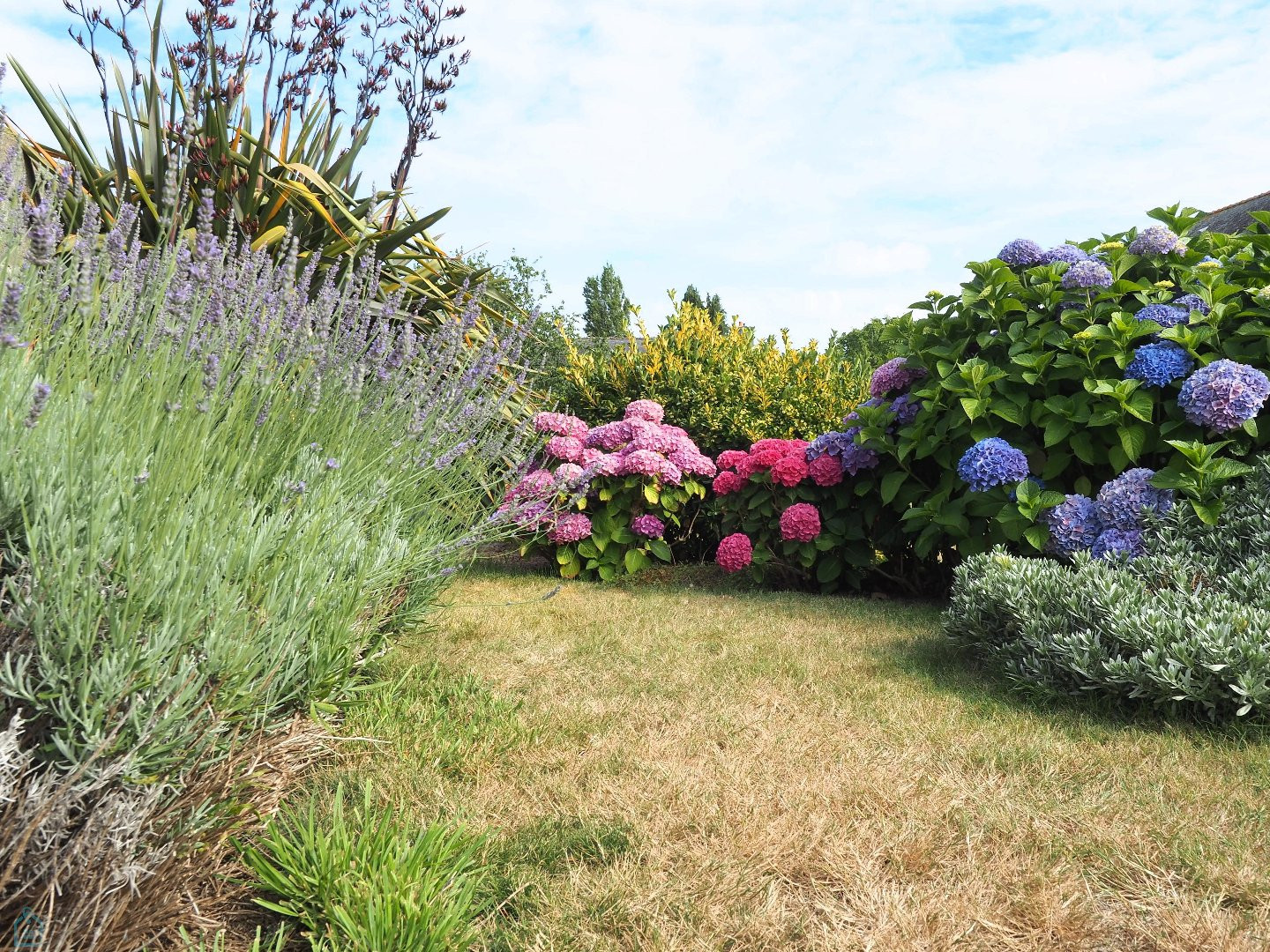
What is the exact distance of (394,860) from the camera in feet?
5.62

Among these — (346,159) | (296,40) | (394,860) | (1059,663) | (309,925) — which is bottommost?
(309,925)

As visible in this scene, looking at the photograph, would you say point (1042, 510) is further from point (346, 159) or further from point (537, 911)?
point (346, 159)

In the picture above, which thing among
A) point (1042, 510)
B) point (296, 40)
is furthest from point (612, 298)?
point (1042, 510)

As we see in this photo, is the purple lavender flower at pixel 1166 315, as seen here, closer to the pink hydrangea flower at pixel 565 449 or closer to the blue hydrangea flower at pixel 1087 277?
the blue hydrangea flower at pixel 1087 277

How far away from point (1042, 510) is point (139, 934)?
13.0 feet

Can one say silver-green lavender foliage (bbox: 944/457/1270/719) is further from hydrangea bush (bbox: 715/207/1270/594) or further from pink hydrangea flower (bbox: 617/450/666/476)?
pink hydrangea flower (bbox: 617/450/666/476)

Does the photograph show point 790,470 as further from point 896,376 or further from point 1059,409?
point 1059,409

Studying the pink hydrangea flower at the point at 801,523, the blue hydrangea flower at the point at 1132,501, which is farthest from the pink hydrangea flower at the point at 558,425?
the blue hydrangea flower at the point at 1132,501

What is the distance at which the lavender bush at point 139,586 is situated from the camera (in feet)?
4.64

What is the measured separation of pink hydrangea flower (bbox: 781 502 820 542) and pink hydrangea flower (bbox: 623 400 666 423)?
1341mm

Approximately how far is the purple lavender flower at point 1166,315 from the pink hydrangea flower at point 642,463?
2.81m

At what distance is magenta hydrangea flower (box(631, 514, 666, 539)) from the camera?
18.5 ft

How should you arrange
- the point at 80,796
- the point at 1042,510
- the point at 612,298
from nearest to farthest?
the point at 80,796, the point at 1042,510, the point at 612,298

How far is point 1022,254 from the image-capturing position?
4934 mm
